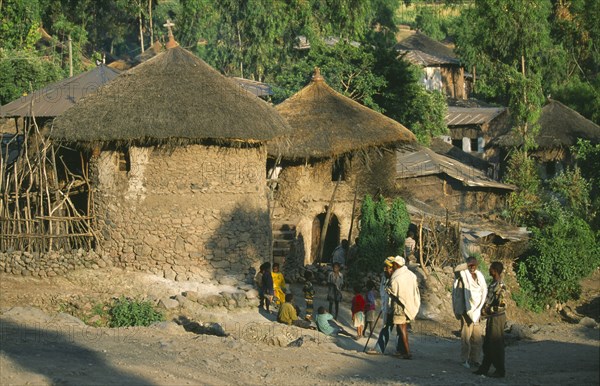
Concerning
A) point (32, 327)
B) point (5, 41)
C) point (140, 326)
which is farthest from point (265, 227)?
point (5, 41)

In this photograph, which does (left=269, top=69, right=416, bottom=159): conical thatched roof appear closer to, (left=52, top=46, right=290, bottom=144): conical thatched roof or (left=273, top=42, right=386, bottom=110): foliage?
(left=52, top=46, right=290, bottom=144): conical thatched roof

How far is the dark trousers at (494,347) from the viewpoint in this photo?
41.8 feet

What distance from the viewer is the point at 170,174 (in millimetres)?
19609

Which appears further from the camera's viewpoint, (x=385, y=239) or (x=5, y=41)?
(x=5, y=41)

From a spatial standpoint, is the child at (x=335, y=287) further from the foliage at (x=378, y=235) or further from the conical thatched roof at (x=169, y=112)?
the foliage at (x=378, y=235)

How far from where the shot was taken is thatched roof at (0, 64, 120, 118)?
23641mm

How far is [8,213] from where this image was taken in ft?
64.8

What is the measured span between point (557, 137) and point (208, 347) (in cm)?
2518

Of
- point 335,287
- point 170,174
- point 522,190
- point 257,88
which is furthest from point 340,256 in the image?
point 257,88

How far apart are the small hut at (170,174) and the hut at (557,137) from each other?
Result: 1861 centimetres

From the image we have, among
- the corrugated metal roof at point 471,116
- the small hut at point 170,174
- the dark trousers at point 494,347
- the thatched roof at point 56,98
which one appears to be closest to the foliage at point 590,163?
the corrugated metal roof at point 471,116

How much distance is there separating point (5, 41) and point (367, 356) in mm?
27619

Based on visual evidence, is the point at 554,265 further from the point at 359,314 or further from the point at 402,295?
the point at 402,295

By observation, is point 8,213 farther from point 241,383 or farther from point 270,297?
point 241,383
